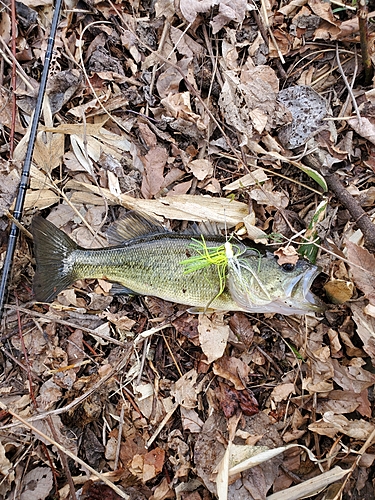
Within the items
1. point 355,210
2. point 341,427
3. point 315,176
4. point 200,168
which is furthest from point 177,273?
point 341,427

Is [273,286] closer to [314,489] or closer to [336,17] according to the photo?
[314,489]

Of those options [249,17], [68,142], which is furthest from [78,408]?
[249,17]

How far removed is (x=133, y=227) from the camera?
146 inches

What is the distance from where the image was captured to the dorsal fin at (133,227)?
3.67m

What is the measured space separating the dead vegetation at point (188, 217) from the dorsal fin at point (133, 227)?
110 millimetres

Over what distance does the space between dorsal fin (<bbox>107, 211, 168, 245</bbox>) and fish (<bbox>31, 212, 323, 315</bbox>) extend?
84 millimetres

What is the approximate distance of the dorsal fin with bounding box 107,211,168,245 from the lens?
3672 millimetres

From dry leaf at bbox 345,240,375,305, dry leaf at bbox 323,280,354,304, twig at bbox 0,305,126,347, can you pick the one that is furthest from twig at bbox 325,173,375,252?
twig at bbox 0,305,126,347

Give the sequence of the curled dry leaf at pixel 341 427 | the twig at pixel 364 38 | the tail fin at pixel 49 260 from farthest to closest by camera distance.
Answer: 1. the tail fin at pixel 49 260
2. the curled dry leaf at pixel 341 427
3. the twig at pixel 364 38

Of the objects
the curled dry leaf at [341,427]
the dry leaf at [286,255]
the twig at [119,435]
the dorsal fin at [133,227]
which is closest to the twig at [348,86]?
the dry leaf at [286,255]

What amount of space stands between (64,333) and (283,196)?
87.4 inches

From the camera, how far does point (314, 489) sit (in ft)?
10.9

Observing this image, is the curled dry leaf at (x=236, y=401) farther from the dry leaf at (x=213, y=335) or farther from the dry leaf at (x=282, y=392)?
the dry leaf at (x=213, y=335)

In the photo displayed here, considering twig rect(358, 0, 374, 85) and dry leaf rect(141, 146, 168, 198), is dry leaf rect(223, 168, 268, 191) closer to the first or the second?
dry leaf rect(141, 146, 168, 198)
